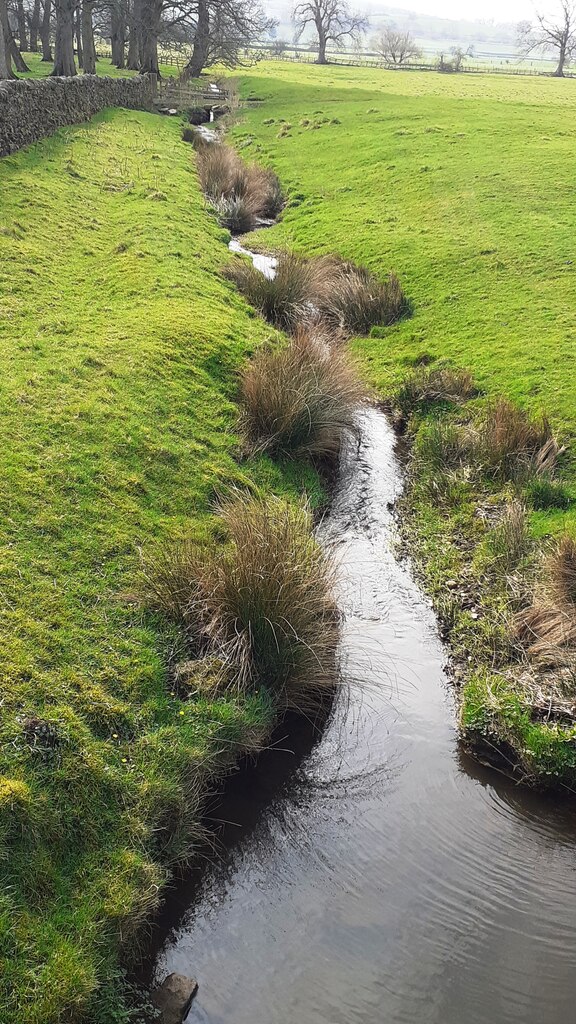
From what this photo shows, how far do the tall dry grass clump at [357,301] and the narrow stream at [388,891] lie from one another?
33.0 feet

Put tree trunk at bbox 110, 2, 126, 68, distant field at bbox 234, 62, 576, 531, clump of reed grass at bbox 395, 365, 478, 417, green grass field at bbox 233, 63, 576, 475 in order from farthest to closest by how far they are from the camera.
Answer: tree trunk at bbox 110, 2, 126, 68 → green grass field at bbox 233, 63, 576, 475 → distant field at bbox 234, 62, 576, 531 → clump of reed grass at bbox 395, 365, 478, 417

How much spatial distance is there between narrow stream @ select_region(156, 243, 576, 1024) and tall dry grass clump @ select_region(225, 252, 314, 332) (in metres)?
9.64

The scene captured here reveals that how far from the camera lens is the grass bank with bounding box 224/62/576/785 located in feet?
24.8

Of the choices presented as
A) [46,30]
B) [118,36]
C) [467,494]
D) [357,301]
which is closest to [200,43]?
[118,36]

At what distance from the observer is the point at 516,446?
34.7 feet

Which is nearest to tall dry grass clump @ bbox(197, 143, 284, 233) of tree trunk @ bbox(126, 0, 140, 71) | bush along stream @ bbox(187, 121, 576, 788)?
bush along stream @ bbox(187, 121, 576, 788)

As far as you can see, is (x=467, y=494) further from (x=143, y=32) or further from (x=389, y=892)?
(x=143, y=32)

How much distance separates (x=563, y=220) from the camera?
1991cm

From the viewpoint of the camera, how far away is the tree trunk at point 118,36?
49625 millimetres

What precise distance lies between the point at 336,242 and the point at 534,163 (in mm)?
10012

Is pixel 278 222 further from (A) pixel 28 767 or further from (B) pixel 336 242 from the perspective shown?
(A) pixel 28 767

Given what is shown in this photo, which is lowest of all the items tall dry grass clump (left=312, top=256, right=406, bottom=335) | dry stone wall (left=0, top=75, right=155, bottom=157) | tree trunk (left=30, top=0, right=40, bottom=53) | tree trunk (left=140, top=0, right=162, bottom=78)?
tall dry grass clump (left=312, top=256, right=406, bottom=335)

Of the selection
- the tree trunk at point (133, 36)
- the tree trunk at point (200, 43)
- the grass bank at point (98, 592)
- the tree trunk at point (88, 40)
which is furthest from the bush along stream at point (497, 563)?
the tree trunk at point (200, 43)

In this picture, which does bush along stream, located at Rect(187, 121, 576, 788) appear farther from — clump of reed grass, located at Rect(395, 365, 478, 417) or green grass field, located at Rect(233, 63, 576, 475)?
green grass field, located at Rect(233, 63, 576, 475)
